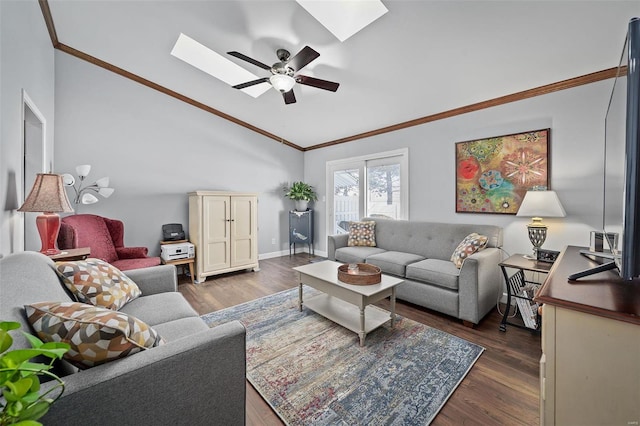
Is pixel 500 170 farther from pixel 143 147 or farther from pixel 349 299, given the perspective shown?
pixel 143 147

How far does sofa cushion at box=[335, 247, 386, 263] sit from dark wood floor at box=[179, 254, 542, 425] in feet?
2.57

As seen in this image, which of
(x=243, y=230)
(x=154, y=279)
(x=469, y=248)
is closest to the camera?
(x=154, y=279)

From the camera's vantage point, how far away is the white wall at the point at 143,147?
3.24 meters

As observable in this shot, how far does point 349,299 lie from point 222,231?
253 centimetres

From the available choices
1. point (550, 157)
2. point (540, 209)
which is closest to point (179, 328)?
point (540, 209)

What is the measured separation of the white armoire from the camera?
3760 mm

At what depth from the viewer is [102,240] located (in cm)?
302

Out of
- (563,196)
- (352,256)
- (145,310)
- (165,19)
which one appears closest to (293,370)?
(145,310)

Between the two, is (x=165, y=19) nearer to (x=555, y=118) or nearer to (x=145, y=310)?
(x=145, y=310)

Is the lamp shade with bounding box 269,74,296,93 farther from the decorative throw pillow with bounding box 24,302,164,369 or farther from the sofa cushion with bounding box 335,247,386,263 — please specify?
the decorative throw pillow with bounding box 24,302,164,369

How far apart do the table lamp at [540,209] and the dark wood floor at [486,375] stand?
848 mm

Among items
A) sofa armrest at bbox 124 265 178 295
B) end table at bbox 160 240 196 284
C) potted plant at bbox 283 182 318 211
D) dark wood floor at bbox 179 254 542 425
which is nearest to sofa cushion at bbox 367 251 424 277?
dark wood floor at bbox 179 254 542 425

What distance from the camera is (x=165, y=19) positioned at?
2562 mm

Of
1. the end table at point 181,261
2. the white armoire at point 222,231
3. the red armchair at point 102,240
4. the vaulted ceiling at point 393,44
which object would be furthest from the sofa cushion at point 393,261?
the red armchair at point 102,240
